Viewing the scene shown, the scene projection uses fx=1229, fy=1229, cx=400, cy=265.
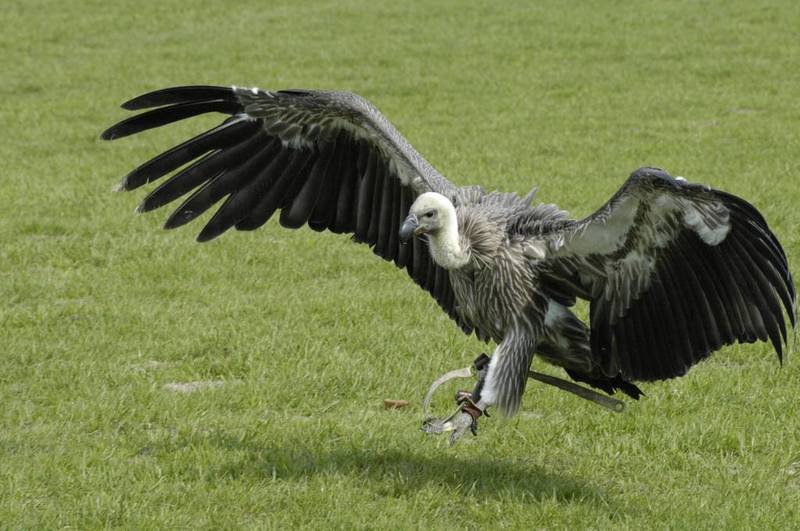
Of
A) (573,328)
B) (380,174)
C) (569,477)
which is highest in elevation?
(380,174)

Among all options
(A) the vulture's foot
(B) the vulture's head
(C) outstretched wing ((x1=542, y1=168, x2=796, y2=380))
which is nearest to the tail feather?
(C) outstretched wing ((x1=542, y1=168, x2=796, y2=380))

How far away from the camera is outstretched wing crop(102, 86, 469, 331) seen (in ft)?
23.1

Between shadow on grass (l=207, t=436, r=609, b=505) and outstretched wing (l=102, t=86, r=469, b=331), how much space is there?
0.84 m

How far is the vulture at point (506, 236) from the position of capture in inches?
233

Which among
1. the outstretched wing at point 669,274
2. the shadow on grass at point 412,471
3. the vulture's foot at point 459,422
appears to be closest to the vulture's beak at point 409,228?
the outstretched wing at point 669,274

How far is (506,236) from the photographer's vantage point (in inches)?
258

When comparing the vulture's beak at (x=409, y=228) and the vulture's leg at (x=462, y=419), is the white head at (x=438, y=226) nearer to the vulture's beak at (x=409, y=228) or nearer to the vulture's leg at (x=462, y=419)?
the vulture's beak at (x=409, y=228)

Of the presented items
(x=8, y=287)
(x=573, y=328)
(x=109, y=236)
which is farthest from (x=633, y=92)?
(x=573, y=328)

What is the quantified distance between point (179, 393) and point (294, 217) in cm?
137

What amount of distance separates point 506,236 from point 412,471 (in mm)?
1373

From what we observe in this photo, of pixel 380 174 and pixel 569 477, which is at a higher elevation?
pixel 380 174

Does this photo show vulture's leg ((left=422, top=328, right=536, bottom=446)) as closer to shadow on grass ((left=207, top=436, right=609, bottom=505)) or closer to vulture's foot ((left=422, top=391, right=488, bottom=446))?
vulture's foot ((left=422, top=391, right=488, bottom=446))

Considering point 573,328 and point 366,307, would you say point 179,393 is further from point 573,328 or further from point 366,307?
point 573,328

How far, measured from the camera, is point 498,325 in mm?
6500
